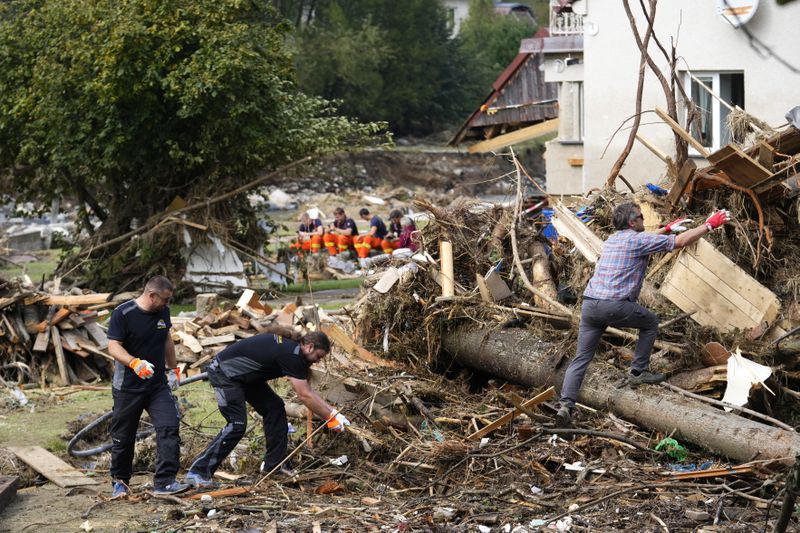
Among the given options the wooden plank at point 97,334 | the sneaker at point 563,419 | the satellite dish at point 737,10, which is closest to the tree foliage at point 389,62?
the satellite dish at point 737,10

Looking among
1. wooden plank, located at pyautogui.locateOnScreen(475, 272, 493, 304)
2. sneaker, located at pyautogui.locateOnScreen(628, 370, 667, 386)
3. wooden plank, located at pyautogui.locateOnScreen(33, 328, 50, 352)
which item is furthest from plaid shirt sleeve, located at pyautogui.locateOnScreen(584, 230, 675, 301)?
wooden plank, located at pyautogui.locateOnScreen(33, 328, 50, 352)

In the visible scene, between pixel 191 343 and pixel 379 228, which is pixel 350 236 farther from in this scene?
pixel 191 343

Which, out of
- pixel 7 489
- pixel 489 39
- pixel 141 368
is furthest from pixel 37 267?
pixel 489 39

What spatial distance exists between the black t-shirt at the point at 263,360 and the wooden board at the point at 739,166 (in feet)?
12.8

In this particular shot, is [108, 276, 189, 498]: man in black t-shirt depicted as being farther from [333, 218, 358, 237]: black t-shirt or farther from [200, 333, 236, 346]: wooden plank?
[333, 218, 358, 237]: black t-shirt

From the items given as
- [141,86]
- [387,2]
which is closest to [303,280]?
[141,86]

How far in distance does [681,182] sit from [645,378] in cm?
223

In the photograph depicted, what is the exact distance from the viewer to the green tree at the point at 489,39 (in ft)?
201

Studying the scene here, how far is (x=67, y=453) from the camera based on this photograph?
925 cm

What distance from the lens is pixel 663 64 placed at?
56.3ft

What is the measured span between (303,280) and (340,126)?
10.6ft

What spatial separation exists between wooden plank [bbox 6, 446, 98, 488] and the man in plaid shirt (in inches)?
149

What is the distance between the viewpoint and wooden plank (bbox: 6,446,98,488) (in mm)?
8281

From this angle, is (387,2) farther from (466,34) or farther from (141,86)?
(141,86)
